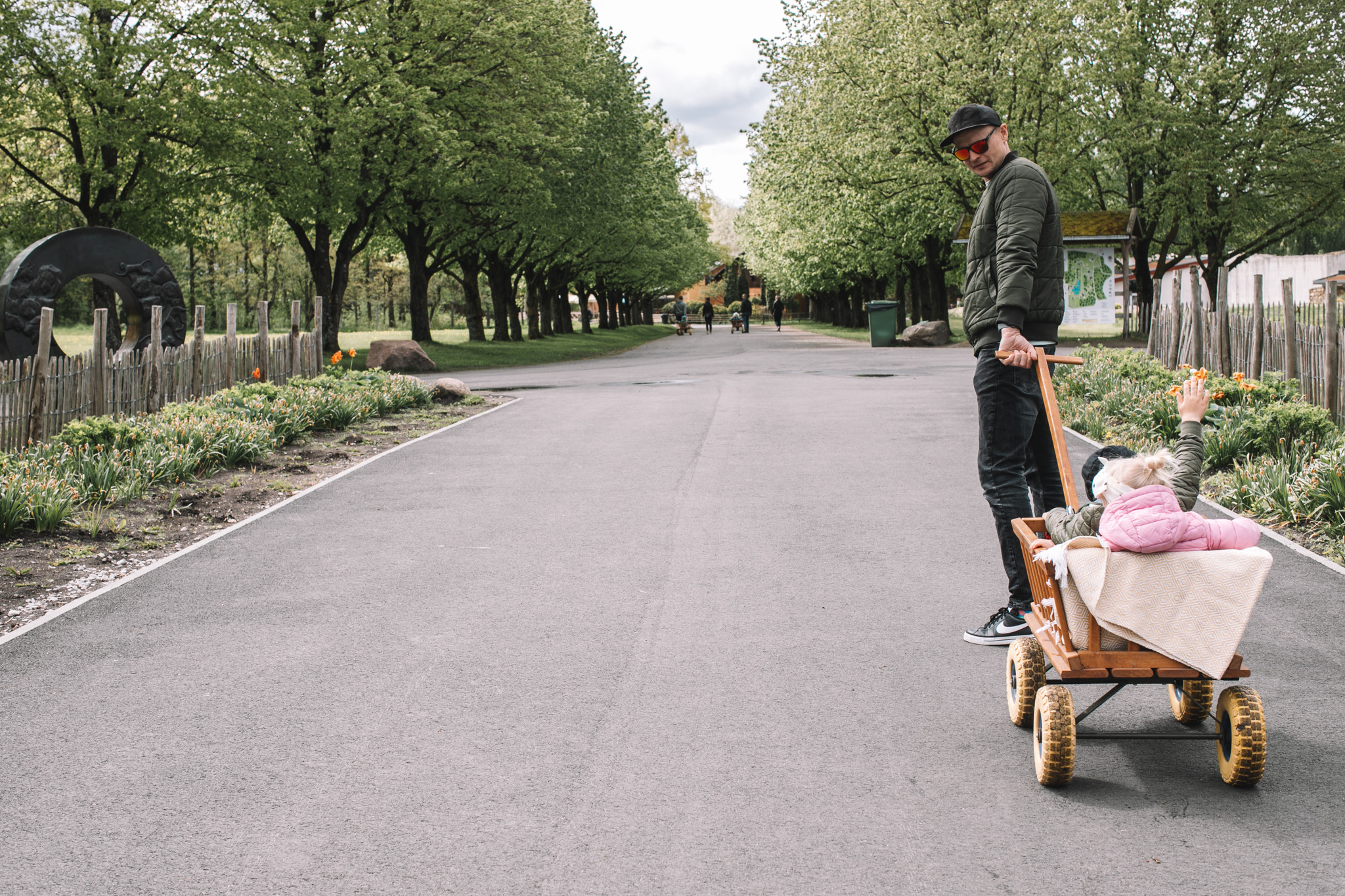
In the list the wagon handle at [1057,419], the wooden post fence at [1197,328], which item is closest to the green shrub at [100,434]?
the wagon handle at [1057,419]

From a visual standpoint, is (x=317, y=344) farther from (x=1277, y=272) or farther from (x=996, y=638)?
(x=1277, y=272)

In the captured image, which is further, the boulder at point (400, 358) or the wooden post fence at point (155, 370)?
the boulder at point (400, 358)

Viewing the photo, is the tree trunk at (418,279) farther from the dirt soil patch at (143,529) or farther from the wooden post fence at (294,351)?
the dirt soil patch at (143,529)

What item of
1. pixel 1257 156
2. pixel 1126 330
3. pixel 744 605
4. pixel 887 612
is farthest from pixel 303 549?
pixel 1257 156

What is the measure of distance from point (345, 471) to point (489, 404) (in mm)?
7062

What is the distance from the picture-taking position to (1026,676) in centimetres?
403

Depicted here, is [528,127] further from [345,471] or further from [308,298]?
[308,298]

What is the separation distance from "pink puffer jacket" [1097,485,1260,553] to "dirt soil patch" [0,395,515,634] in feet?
17.1

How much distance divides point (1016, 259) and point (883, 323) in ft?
95.2

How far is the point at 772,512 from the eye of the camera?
27.6 feet

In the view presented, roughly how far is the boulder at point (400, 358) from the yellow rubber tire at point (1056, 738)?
22.2 m

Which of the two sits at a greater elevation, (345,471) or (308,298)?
(308,298)

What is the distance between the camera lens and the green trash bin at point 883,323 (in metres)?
33.1

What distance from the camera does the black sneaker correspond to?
5.05m
